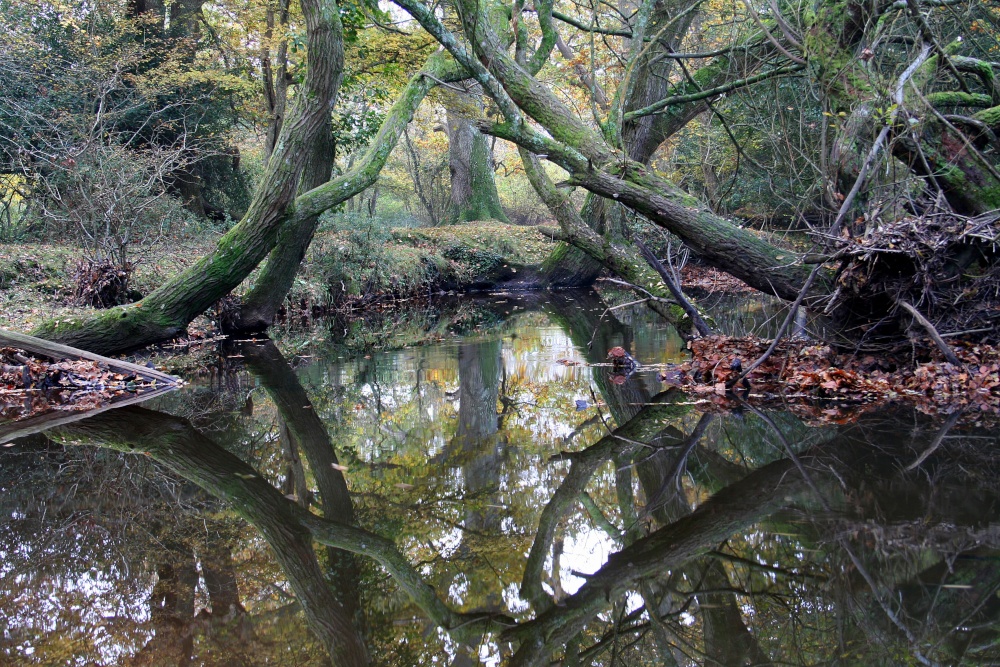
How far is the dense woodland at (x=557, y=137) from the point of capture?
20.8 ft

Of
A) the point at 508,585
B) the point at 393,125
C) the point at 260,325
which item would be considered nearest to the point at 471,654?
the point at 508,585

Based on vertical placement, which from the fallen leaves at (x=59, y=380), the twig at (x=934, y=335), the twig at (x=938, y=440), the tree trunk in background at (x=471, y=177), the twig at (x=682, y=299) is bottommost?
the twig at (x=938, y=440)

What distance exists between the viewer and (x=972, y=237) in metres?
5.82

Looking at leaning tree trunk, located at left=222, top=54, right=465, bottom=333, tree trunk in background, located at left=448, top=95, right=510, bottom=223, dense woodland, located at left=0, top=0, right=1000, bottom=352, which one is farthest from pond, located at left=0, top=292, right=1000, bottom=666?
tree trunk in background, located at left=448, top=95, right=510, bottom=223

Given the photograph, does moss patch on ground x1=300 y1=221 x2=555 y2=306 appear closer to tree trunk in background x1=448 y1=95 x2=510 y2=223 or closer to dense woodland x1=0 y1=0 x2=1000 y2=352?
dense woodland x1=0 y1=0 x2=1000 y2=352

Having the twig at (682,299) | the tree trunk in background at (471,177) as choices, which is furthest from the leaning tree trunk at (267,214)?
the tree trunk in background at (471,177)

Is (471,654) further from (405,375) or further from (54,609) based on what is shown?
(405,375)

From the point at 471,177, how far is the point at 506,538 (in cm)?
2234

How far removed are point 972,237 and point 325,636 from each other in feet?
19.0

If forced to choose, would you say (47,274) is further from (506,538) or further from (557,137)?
(506,538)

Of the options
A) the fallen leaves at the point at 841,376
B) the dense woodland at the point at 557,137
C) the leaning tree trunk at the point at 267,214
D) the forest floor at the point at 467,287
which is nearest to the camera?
the fallen leaves at the point at 841,376

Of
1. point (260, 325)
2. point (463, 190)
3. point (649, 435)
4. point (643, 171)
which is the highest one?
point (463, 190)

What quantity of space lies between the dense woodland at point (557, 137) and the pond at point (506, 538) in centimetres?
185

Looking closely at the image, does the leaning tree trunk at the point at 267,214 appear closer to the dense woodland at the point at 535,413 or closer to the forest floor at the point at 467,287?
the dense woodland at the point at 535,413
